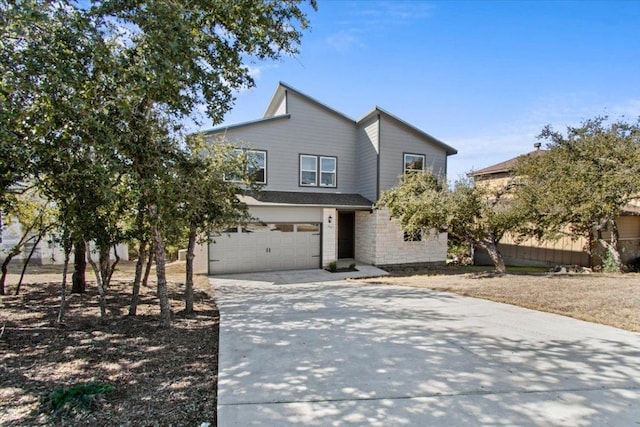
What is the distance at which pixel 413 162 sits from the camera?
14.8 metres

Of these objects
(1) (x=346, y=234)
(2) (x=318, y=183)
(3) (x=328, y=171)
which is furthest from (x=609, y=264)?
(2) (x=318, y=183)

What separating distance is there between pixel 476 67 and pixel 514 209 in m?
5.28

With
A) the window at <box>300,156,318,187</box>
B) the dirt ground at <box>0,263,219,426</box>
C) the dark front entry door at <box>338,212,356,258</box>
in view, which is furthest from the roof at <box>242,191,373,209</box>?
the dirt ground at <box>0,263,219,426</box>

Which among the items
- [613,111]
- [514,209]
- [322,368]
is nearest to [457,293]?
[514,209]

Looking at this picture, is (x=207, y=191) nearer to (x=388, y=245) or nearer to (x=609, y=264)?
(x=388, y=245)

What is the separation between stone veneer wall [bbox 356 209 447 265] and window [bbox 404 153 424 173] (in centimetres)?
237

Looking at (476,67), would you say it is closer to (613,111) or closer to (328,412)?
(613,111)

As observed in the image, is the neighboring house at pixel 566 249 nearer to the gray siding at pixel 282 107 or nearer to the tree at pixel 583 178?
the tree at pixel 583 178

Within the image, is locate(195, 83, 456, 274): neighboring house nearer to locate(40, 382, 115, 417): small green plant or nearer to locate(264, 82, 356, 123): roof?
locate(264, 82, 356, 123): roof

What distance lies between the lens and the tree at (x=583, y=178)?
11477mm

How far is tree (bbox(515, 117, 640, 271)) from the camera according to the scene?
11.5 m

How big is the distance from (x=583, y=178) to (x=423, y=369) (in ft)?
39.9

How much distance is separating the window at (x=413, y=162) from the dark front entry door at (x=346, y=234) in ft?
12.2

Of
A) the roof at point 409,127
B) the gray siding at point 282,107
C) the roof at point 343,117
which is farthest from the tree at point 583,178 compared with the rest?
the gray siding at point 282,107
